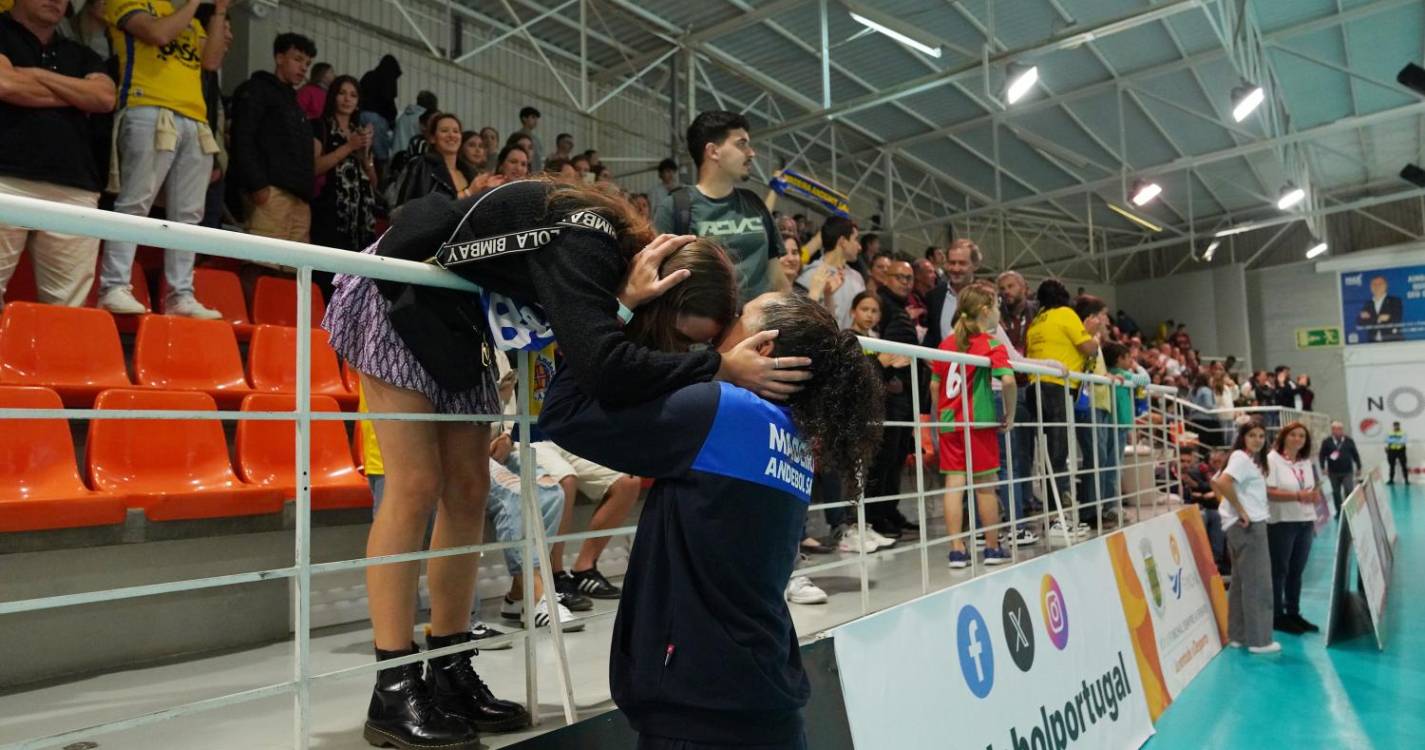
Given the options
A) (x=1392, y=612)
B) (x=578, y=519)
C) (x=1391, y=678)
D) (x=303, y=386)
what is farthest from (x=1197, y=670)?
(x=303, y=386)

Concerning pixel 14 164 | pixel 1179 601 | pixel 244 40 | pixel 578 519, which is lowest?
pixel 1179 601

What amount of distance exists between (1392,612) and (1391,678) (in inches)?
90.3

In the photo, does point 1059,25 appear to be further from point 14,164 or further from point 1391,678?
point 14,164

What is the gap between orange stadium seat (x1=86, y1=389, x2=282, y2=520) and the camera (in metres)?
2.38

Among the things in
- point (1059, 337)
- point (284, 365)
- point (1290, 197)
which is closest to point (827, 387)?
point (284, 365)

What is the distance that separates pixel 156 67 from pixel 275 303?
44.9 inches

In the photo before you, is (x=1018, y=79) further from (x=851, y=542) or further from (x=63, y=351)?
(x=63, y=351)

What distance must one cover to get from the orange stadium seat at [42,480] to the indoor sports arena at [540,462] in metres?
0.01

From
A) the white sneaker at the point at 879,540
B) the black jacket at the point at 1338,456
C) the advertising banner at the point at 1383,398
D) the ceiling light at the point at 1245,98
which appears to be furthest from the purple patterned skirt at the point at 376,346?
the advertising banner at the point at 1383,398

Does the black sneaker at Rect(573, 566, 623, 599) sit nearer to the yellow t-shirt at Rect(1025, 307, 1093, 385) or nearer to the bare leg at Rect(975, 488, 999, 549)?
the bare leg at Rect(975, 488, 999, 549)

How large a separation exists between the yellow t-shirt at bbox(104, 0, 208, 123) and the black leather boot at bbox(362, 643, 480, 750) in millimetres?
3063

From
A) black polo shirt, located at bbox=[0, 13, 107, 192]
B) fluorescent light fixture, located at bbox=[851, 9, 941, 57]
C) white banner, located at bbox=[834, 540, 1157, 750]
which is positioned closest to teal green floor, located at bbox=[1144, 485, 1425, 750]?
white banner, located at bbox=[834, 540, 1157, 750]

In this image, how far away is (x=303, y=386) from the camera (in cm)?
130

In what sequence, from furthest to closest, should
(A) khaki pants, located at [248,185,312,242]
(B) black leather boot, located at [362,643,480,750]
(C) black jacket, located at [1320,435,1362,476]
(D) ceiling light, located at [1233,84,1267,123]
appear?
1. (C) black jacket, located at [1320,435,1362,476]
2. (D) ceiling light, located at [1233,84,1267,123]
3. (A) khaki pants, located at [248,185,312,242]
4. (B) black leather boot, located at [362,643,480,750]
